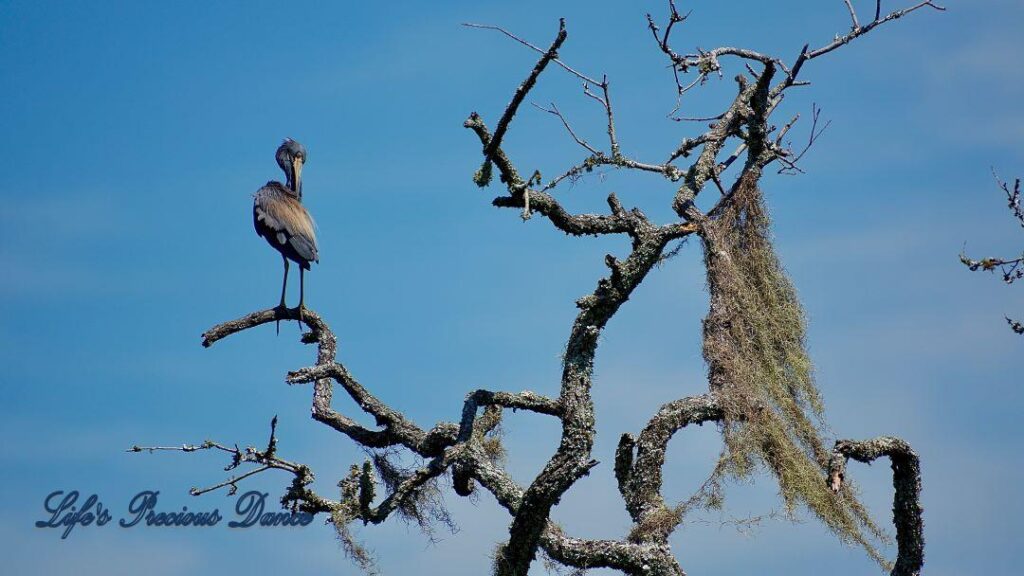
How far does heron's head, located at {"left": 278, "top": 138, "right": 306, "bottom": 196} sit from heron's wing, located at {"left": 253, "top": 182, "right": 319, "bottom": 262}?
56cm

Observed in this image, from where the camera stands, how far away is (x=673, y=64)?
228 inches

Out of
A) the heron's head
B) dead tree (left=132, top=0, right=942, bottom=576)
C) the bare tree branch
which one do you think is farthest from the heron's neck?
the bare tree branch

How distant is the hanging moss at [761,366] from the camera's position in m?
5.22

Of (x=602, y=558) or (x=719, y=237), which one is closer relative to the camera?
(x=602, y=558)

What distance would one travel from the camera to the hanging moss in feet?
17.1

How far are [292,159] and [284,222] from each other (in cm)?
112

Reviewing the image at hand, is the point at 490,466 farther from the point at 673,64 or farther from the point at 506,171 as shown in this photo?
the point at 673,64

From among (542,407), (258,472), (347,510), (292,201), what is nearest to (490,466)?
(542,407)

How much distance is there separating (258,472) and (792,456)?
277 centimetres

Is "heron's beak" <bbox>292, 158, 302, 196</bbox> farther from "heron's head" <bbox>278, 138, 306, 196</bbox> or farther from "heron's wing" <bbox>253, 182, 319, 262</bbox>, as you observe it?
"heron's wing" <bbox>253, 182, 319, 262</bbox>

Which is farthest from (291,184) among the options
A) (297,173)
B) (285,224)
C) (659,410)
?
(659,410)

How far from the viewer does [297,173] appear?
846 cm

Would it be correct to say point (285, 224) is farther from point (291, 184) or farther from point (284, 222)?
point (291, 184)

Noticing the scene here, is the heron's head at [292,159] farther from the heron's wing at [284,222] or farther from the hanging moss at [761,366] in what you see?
the hanging moss at [761,366]
